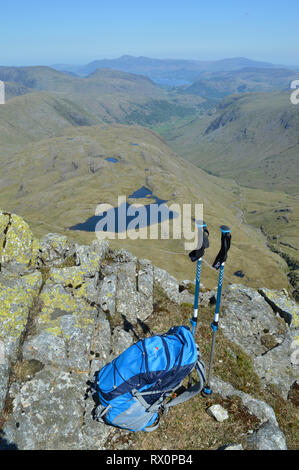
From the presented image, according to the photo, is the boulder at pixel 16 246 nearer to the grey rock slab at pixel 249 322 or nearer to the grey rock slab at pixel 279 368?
the grey rock slab at pixel 249 322

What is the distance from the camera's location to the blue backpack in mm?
11758

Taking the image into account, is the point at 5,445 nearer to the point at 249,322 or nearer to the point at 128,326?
the point at 128,326

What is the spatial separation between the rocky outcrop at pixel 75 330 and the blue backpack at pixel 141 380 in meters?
1.52

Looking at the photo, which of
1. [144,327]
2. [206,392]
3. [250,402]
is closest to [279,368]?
[250,402]

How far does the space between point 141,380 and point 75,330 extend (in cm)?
672

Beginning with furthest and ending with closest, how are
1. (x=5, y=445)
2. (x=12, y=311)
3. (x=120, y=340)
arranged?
(x=120, y=340)
(x=12, y=311)
(x=5, y=445)

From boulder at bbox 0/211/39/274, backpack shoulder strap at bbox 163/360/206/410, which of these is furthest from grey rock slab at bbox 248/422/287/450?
boulder at bbox 0/211/39/274

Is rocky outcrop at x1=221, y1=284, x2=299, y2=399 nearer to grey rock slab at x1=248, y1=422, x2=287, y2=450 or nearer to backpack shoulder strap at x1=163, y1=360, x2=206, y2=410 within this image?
grey rock slab at x1=248, y1=422, x2=287, y2=450

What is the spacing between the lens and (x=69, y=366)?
15.0 m

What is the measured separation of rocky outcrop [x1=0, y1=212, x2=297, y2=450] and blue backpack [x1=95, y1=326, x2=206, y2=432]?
59.7 inches

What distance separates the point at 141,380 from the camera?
11.7 m

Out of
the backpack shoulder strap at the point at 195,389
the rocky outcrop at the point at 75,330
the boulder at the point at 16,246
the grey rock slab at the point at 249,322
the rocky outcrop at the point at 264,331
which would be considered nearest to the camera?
Result: the rocky outcrop at the point at 75,330

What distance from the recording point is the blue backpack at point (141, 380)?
38.6ft

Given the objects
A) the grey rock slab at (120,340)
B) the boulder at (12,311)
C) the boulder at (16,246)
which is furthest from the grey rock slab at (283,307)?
the boulder at (16,246)
